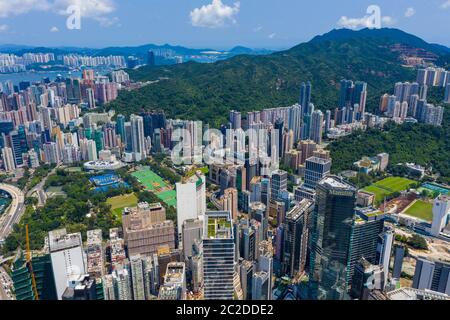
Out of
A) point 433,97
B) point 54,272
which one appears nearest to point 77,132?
point 54,272

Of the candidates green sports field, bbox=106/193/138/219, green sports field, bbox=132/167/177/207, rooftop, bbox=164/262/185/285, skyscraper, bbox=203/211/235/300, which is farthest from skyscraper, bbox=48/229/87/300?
green sports field, bbox=132/167/177/207

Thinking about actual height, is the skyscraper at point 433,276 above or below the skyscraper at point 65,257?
below

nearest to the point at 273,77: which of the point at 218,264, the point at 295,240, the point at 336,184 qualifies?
the point at 295,240

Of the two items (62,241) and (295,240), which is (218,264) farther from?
(62,241)

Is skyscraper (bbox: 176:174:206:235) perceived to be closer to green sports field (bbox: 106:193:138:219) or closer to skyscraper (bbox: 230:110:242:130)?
green sports field (bbox: 106:193:138:219)

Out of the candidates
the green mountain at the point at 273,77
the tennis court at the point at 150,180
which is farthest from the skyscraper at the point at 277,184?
the green mountain at the point at 273,77

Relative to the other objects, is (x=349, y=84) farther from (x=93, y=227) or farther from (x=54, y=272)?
(x=54, y=272)

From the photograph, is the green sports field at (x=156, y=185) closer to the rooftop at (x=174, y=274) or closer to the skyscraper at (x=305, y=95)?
the rooftop at (x=174, y=274)
